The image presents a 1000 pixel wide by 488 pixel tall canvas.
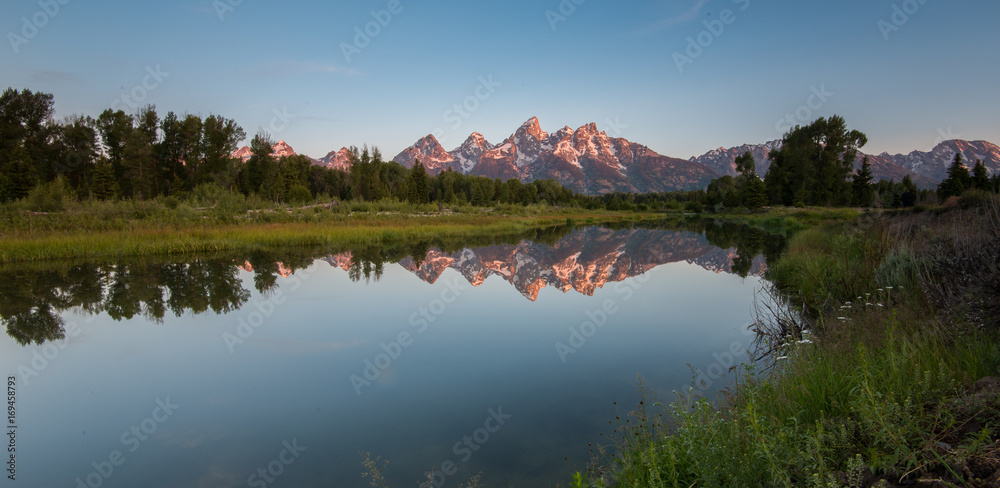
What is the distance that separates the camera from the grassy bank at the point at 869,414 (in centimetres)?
253

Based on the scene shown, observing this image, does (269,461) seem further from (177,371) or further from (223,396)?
(177,371)

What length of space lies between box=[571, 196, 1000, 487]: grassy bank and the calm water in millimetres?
1160

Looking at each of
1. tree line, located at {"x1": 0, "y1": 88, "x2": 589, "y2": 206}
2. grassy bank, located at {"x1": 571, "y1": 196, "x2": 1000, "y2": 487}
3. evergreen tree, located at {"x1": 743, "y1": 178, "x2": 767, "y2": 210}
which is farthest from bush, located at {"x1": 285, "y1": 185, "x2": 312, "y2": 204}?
evergreen tree, located at {"x1": 743, "y1": 178, "x2": 767, "y2": 210}

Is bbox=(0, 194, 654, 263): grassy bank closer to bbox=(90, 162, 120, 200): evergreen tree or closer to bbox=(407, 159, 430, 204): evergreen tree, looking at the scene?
bbox=(90, 162, 120, 200): evergreen tree

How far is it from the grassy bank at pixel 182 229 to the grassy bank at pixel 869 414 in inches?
864

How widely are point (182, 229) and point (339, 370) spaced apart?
66.1 ft

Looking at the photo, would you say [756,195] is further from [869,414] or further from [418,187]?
[869,414]

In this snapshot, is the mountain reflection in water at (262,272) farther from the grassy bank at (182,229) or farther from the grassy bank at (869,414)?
the grassy bank at (869,414)

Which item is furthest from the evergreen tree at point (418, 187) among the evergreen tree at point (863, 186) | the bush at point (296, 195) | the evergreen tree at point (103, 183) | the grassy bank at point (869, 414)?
the evergreen tree at point (863, 186)

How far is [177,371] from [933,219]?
18109mm

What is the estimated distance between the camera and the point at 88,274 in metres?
14.1

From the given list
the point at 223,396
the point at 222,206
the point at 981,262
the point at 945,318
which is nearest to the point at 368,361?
the point at 223,396

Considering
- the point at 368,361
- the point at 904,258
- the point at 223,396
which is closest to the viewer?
the point at 223,396

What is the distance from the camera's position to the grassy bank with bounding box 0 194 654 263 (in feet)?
58.6
